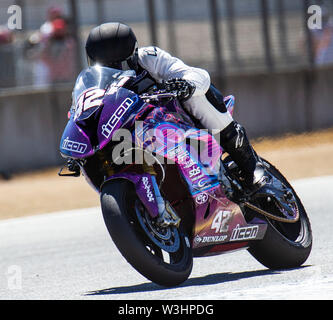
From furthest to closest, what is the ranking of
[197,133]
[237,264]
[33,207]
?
1. [33,207]
2. [237,264]
3. [197,133]

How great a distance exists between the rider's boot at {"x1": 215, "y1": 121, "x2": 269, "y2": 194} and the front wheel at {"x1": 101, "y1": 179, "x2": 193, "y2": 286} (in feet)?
2.73

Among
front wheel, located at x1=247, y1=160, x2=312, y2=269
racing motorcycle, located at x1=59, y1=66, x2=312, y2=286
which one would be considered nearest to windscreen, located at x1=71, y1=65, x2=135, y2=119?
racing motorcycle, located at x1=59, y1=66, x2=312, y2=286

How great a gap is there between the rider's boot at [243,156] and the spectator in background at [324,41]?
37.0 feet

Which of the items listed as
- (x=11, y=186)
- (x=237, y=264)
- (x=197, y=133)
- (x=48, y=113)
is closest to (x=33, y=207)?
(x=11, y=186)

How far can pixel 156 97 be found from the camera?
564cm

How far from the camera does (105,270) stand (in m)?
6.97

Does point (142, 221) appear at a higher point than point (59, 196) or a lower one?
higher

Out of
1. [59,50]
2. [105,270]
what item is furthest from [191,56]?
[105,270]

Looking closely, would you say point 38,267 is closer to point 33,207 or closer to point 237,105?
point 33,207

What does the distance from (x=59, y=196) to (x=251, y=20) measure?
234 inches

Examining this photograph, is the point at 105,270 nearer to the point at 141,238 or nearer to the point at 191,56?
the point at 141,238

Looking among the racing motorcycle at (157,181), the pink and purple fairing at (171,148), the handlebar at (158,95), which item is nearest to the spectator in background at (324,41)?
the racing motorcycle at (157,181)
